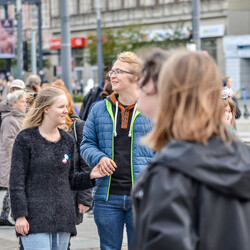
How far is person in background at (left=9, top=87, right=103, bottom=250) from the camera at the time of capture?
186 inches

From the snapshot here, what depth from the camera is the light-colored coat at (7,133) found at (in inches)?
359

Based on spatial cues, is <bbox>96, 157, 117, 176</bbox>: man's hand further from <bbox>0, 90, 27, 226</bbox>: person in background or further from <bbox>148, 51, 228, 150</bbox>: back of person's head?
<bbox>0, 90, 27, 226</bbox>: person in background

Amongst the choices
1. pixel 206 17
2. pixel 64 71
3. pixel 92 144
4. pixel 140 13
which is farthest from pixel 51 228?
pixel 140 13

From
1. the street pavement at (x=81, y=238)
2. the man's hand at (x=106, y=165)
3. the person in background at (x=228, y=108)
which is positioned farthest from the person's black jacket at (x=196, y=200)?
the street pavement at (x=81, y=238)

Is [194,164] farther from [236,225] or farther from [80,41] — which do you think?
[80,41]

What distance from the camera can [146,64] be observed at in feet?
9.43

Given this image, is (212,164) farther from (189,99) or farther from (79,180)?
(79,180)

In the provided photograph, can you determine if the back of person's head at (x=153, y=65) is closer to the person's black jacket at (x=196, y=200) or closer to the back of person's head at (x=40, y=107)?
the person's black jacket at (x=196, y=200)

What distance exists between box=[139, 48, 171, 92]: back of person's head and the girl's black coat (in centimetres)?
206

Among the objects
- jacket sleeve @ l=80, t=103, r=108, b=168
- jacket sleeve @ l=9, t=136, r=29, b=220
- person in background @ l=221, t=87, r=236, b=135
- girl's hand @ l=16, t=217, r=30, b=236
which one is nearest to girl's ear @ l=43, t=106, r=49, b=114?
jacket sleeve @ l=9, t=136, r=29, b=220

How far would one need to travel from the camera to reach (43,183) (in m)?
4.81

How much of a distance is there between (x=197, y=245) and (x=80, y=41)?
6086 cm

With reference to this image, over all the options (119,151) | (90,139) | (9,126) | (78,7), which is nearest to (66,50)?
(9,126)

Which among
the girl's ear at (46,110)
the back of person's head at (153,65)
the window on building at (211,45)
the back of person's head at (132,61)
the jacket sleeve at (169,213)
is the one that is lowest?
the jacket sleeve at (169,213)
